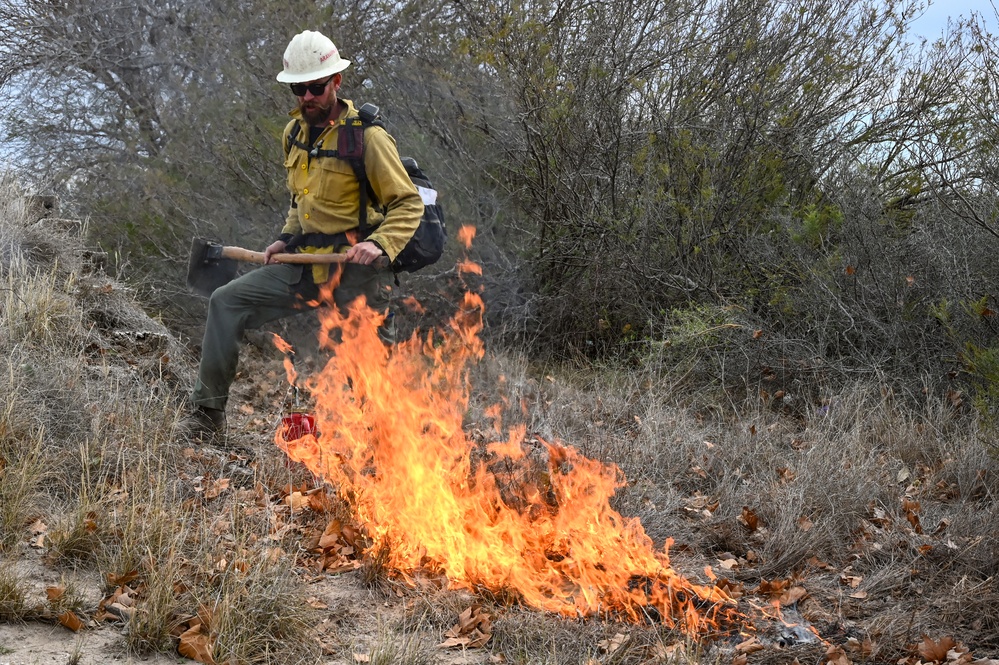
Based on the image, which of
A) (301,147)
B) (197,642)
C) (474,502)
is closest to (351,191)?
(301,147)

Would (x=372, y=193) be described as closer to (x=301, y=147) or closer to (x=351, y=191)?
(x=351, y=191)

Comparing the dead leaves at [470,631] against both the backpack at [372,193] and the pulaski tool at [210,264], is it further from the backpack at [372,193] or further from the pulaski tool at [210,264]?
the pulaski tool at [210,264]

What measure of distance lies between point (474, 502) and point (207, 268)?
2531 mm

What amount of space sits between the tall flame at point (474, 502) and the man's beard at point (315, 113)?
1.02 metres

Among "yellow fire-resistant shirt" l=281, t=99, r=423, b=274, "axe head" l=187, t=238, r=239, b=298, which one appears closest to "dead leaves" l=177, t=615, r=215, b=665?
"yellow fire-resistant shirt" l=281, t=99, r=423, b=274

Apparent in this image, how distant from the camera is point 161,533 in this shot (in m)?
3.64

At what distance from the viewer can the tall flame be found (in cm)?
374

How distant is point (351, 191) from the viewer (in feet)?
16.8

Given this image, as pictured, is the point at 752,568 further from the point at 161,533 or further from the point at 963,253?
the point at 963,253

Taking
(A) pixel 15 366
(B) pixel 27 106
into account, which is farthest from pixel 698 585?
(B) pixel 27 106

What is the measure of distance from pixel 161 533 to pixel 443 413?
169cm

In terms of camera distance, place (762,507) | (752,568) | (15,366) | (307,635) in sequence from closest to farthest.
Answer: (307,635), (752,568), (762,507), (15,366)

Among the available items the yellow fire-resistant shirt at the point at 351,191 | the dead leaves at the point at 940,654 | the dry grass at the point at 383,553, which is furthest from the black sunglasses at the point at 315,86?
the dead leaves at the point at 940,654

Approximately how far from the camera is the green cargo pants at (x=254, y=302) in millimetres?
5129
